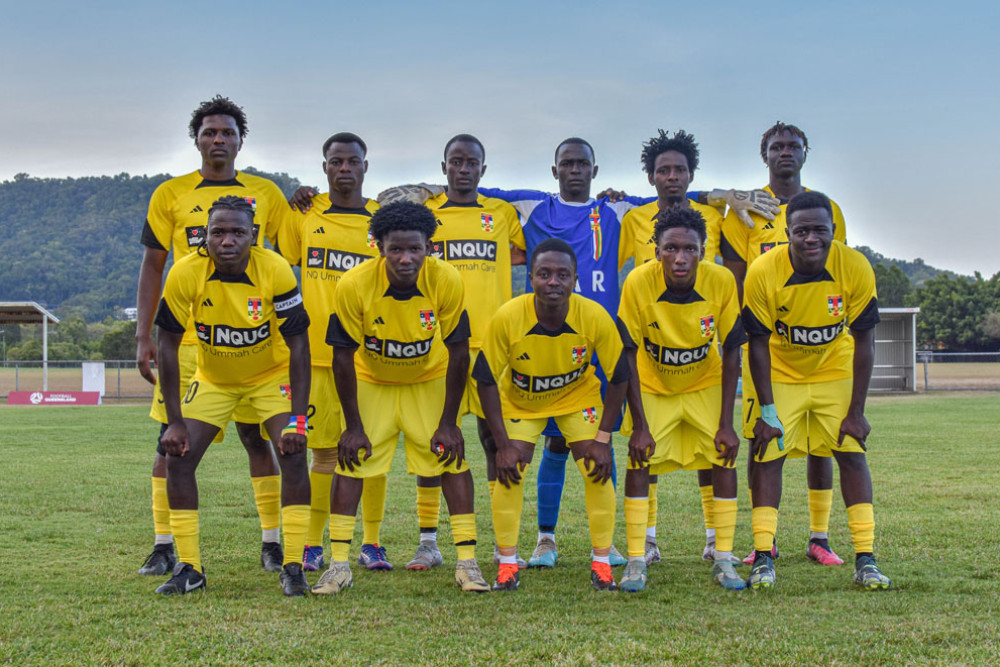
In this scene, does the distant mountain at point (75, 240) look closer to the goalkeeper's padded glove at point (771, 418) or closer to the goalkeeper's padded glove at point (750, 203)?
the goalkeeper's padded glove at point (750, 203)

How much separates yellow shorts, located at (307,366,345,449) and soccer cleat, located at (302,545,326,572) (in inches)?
26.0

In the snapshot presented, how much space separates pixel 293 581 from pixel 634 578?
1.89 meters

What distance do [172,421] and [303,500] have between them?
860 mm

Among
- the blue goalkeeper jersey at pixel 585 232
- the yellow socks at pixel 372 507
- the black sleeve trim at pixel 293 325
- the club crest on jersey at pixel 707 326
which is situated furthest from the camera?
the blue goalkeeper jersey at pixel 585 232

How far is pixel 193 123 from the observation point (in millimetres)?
5754

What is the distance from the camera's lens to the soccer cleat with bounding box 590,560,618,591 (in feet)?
16.1

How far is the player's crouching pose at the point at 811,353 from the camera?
199 inches

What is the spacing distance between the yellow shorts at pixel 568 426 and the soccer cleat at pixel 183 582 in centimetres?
191

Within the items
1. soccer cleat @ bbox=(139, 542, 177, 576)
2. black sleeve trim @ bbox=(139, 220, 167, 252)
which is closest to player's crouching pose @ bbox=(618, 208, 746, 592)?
soccer cleat @ bbox=(139, 542, 177, 576)

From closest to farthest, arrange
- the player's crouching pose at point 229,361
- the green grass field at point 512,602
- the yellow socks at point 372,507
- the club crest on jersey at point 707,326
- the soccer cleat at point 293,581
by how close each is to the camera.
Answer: the green grass field at point 512,602, the soccer cleat at point 293,581, the player's crouching pose at point 229,361, the club crest on jersey at point 707,326, the yellow socks at point 372,507

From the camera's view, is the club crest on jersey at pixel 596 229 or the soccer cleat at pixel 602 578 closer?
the soccer cleat at pixel 602 578

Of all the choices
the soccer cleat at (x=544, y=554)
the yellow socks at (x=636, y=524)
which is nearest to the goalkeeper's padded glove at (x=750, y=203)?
the yellow socks at (x=636, y=524)

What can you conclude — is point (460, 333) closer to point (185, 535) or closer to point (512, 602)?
point (512, 602)

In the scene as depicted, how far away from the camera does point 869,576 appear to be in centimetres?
477
